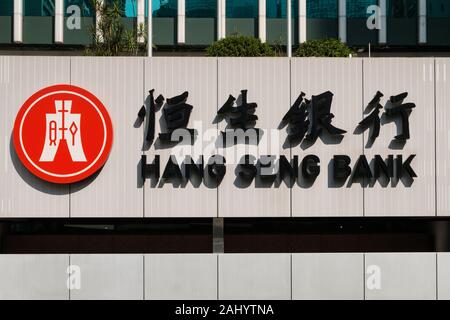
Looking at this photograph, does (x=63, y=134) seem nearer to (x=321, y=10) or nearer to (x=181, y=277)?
(x=181, y=277)

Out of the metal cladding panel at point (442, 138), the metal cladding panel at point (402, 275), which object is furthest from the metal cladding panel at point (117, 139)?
the metal cladding panel at point (442, 138)

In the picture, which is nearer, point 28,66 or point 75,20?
point 28,66

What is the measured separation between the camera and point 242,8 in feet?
132

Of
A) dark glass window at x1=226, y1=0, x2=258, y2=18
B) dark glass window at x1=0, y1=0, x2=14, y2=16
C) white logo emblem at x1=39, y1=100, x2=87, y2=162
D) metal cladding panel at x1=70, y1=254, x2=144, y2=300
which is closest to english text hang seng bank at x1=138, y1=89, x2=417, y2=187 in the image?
white logo emblem at x1=39, y1=100, x2=87, y2=162

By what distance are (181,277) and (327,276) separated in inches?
124

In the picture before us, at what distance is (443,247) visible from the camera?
63.5ft

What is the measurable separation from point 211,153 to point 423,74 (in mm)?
5032

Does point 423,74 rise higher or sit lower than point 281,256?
higher

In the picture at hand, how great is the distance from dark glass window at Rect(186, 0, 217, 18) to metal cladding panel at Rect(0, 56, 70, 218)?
914 inches

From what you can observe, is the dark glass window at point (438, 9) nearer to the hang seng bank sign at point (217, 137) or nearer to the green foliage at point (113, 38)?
the green foliage at point (113, 38)

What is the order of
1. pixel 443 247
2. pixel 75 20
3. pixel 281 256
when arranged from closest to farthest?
pixel 281 256, pixel 443 247, pixel 75 20

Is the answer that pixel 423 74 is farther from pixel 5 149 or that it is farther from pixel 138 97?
pixel 5 149
